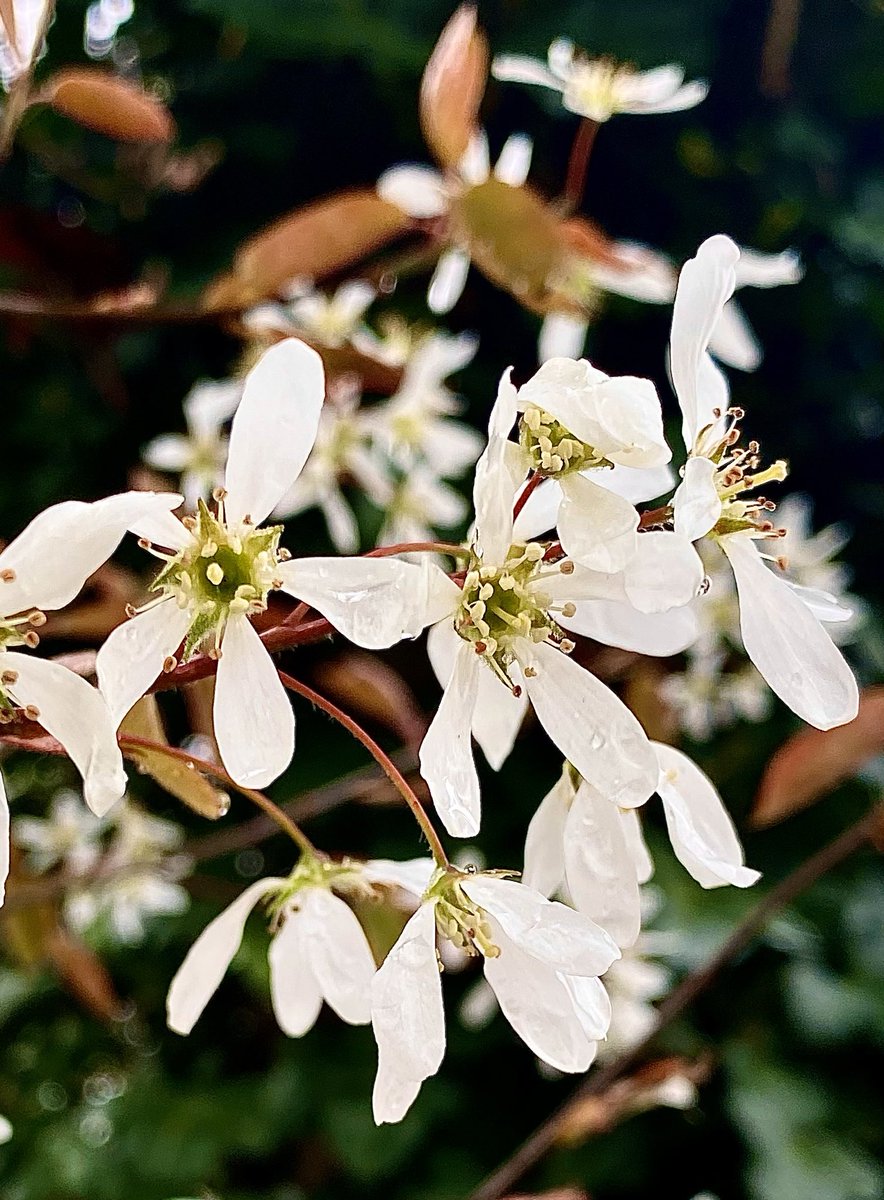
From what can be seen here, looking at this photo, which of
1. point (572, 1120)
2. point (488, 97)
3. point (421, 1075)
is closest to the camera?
point (421, 1075)

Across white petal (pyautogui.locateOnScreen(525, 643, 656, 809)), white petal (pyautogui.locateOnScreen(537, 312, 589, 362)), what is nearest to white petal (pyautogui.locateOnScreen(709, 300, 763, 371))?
white petal (pyautogui.locateOnScreen(537, 312, 589, 362))

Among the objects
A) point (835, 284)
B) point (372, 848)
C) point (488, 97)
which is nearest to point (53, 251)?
point (488, 97)

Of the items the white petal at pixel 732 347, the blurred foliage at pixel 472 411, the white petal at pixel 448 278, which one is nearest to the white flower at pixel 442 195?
the white petal at pixel 448 278

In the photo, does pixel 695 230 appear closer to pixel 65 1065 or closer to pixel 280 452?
pixel 280 452

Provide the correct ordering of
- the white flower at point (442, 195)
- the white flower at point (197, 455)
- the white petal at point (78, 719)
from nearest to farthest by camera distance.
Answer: the white petal at point (78, 719), the white flower at point (442, 195), the white flower at point (197, 455)

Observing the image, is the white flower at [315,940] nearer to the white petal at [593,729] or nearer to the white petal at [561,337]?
the white petal at [593,729]

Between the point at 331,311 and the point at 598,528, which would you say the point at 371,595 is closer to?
the point at 598,528
